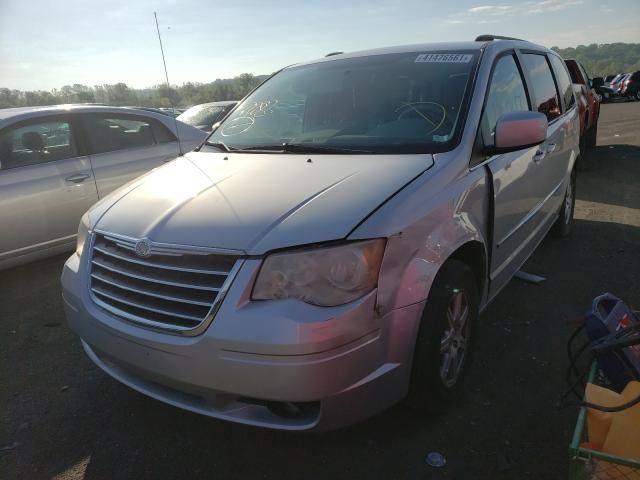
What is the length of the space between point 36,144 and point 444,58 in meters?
3.76

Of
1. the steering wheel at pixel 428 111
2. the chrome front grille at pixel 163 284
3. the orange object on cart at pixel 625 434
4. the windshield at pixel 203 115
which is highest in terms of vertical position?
the steering wheel at pixel 428 111

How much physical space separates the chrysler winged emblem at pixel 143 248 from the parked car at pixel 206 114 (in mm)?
7723

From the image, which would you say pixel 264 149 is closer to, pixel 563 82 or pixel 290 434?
pixel 290 434

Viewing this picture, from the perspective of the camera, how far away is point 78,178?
4.83 meters

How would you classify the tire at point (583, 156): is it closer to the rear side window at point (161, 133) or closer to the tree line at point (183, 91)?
the tree line at point (183, 91)

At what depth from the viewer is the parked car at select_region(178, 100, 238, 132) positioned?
9664 millimetres

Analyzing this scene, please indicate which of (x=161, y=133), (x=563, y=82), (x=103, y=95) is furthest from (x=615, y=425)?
(x=103, y=95)

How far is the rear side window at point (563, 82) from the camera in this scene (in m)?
4.57

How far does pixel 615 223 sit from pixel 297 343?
5088 mm

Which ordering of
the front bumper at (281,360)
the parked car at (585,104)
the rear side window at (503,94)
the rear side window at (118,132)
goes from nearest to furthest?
1. the front bumper at (281,360)
2. the rear side window at (503,94)
3. the rear side window at (118,132)
4. the parked car at (585,104)

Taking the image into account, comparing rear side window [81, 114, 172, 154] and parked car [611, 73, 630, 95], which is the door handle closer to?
rear side window [81, 114, 172, 154]

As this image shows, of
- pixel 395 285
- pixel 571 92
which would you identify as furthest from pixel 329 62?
pixel 571 92

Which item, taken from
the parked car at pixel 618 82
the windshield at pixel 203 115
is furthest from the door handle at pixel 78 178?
the parked car at pixel 618 82

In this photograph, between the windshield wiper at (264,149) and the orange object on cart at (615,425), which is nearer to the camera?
the orange object on cart at (615,425)
